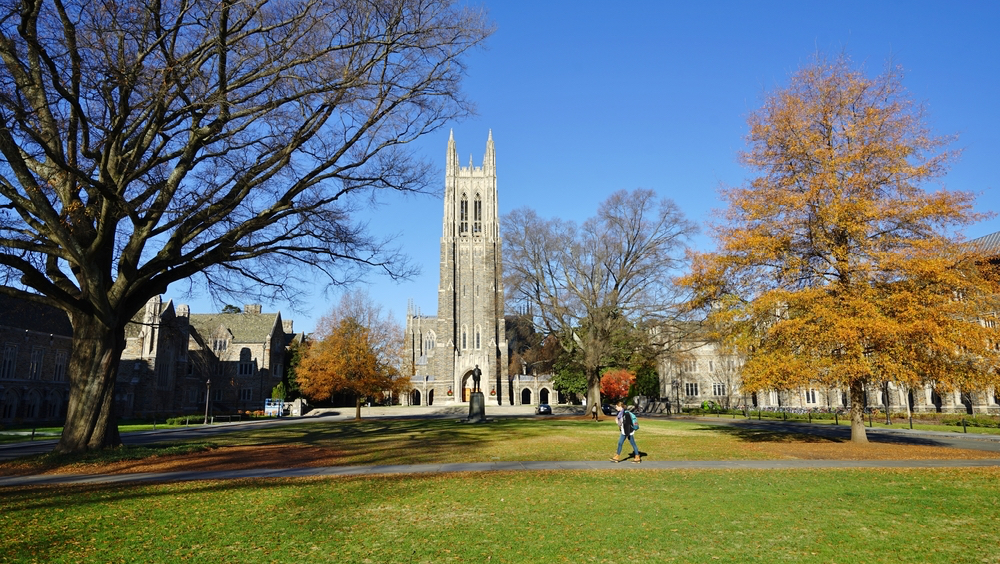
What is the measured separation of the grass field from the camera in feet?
20.6

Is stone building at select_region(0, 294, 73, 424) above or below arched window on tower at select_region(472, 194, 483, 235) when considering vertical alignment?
below

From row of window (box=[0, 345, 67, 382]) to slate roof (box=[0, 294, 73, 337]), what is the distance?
1.50 metres

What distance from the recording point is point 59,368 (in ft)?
146

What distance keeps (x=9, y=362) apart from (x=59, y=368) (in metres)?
5.14

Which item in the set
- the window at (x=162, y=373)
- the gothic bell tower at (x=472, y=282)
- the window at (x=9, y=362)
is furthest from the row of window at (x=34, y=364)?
the gothic bell tower at (x=472, y=282)

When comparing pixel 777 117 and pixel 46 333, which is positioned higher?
pixel 777 117

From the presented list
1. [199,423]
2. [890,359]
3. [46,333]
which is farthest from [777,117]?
[46,333]

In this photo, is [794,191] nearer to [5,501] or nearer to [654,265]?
[654,265]

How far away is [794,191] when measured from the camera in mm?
19062

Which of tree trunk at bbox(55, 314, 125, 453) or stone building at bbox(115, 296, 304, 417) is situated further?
stone building at bbox(115, 296, 304, 417)

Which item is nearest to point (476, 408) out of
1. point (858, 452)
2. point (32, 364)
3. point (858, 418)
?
point (858, 418)

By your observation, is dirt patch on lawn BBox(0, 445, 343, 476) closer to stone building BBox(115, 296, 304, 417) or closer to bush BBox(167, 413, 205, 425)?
bush BBox(167, 413, 205, 425)

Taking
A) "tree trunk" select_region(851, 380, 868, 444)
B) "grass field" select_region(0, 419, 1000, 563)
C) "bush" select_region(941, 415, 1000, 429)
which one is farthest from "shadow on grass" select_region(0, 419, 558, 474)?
"bush" select_region(941, 415, 1000, 429)

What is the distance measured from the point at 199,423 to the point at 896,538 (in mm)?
44556
